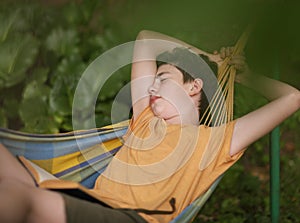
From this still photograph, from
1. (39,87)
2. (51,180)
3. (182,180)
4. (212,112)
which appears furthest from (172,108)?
(39,87)

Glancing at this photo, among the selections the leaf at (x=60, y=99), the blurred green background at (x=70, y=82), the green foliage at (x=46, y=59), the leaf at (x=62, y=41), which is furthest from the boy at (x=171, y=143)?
the leaf at (x=62, y=41)

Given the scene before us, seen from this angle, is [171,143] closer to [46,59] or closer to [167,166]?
[167,166]

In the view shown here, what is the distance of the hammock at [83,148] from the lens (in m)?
1.67

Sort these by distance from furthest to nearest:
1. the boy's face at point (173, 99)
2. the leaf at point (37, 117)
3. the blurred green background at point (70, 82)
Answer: the leaf at point (37, 117), the blurred green background at point (70, 82), the boy's face at point (173, 99)

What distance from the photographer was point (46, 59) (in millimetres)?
3041

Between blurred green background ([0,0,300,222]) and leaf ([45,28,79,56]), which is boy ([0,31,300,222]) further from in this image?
leaf ([45,28,79,56])

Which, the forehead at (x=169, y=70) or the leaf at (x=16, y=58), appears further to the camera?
the leaf at (x=16, y=58)

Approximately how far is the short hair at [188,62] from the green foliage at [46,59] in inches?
38.0

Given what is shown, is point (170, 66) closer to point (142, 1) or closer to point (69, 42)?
point (142, 1)

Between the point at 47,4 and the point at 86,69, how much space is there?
1.64 feet

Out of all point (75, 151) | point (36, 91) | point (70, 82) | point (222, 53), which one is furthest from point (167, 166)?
point (36, 91)

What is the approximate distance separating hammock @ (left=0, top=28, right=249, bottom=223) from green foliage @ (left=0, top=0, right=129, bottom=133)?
3.21ft

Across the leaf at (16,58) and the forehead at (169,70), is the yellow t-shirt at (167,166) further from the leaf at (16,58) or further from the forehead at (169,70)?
the leaf at (16,58)

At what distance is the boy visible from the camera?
5.31ft
